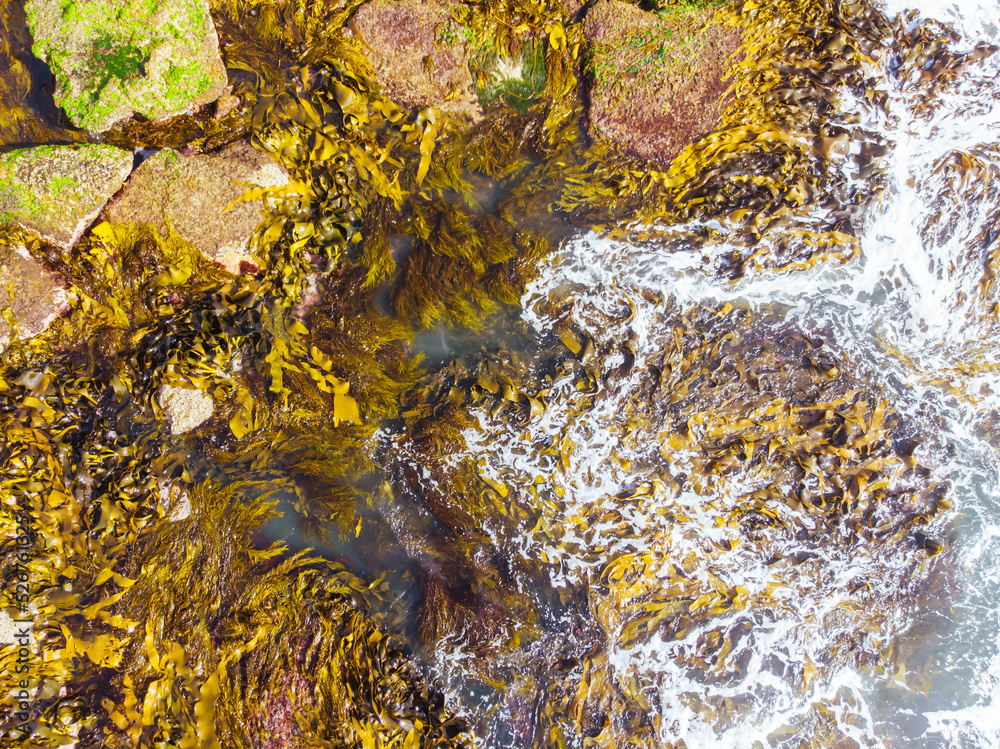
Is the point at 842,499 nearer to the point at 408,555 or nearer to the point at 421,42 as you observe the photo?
the point at 408,555

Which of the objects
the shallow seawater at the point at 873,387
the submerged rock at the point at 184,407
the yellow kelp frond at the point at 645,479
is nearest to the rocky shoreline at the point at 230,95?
the submerged rock at the point at 184,407

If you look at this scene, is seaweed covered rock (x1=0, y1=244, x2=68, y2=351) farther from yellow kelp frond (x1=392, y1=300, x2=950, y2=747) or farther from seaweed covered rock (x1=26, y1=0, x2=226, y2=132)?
yellow kelp frond (x1=392, y1=300, x2=950, y2=747)

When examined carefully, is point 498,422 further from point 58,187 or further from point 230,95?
point 58,187

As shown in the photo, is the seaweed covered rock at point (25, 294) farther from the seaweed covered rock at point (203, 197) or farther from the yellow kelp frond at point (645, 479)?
the yellow kelp frond at point (645, 479)

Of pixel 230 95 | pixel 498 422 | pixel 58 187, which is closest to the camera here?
pixel 58 187

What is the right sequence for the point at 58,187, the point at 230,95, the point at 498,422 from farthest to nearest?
the point at 498,422
the point at 230,95
the point at 58,187

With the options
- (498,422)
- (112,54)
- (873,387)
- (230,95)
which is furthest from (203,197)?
(873,387)

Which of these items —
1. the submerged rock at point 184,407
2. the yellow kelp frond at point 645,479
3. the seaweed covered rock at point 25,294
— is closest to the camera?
the seaweed covered rock at point 25,294
